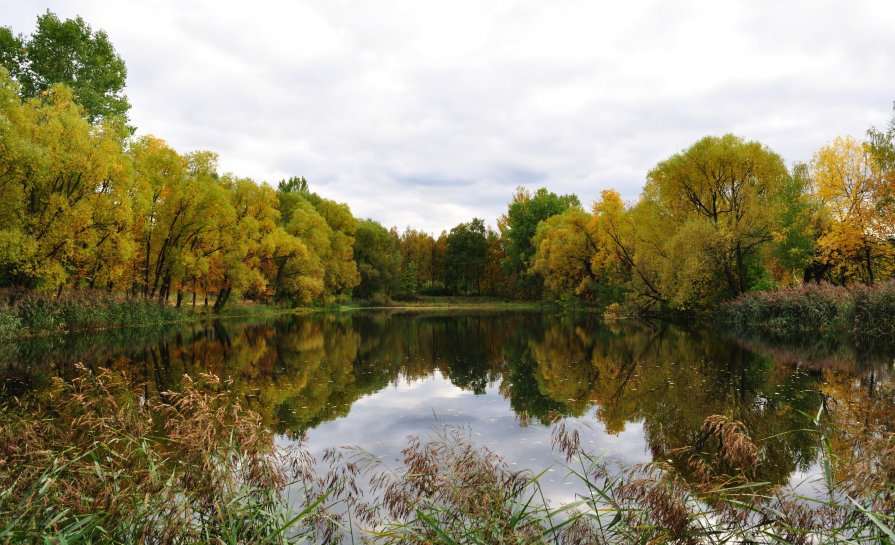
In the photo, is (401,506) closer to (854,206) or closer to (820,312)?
(820,312)

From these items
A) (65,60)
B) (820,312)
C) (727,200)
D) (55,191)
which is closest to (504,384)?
(820,312)

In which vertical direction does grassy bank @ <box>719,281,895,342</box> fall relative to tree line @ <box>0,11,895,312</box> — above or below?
below

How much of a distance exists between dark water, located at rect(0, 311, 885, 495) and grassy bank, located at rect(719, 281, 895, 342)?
5560 millimetres

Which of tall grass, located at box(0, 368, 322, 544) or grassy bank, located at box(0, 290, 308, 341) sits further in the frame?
grassy bank, located at box(0, 290, 308, 341)

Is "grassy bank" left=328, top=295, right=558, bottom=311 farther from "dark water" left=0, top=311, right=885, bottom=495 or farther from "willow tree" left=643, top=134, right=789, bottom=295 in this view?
"dark water" left=0, top=311, right=885, bottom=495

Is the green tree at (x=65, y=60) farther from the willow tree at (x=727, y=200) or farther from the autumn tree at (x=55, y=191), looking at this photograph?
the willow tree at (x=727, y=200)

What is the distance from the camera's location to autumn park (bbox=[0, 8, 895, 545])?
4.36 m

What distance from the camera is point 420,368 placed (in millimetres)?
17297

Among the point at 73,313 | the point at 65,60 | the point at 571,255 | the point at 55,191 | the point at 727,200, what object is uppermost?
the point at 65,60

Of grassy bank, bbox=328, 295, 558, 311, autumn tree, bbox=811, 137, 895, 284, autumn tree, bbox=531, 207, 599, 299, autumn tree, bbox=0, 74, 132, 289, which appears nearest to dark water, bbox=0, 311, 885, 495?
autumn tree, bbox=0, 74, 132, 289

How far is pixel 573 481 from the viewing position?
675 centimetres

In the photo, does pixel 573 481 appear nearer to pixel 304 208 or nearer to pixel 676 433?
pixel 676 433

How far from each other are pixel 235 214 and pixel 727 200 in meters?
34.2

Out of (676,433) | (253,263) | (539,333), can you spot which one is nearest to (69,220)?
(253,263)
